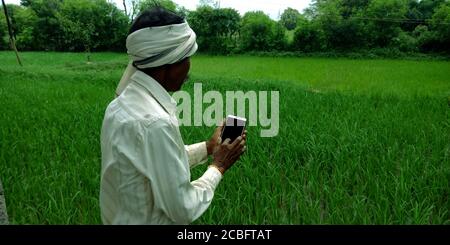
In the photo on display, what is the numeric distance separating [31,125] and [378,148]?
11.8ft

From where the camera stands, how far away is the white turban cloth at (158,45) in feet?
3.57

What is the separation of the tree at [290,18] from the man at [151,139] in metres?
25.4

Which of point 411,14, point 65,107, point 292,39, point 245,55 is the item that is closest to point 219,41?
point 245,55

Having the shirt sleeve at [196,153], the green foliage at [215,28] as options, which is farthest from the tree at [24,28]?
the shirt sleeve at [196,153]

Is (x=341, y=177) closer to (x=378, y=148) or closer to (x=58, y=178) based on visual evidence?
(x=378, y=148)

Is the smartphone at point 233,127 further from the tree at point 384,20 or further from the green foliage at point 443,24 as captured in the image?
the tree at point 384,20

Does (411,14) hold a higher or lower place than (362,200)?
higher

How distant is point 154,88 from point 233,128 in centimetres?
36

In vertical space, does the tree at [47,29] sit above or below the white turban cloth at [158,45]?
above

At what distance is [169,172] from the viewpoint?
1010 millimetres

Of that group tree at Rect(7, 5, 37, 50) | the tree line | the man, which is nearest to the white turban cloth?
the man

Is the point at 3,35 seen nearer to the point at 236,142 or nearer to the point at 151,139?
the point at 236,142

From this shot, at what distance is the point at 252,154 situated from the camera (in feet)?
10.7

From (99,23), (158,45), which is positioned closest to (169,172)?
(158,45)
